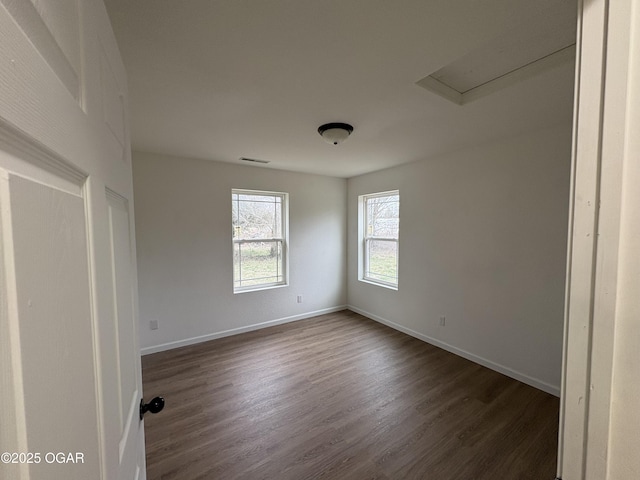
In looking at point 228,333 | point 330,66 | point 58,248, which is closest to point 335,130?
point 330,66

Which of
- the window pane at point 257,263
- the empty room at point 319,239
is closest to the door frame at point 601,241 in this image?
the empty room at point 319,239

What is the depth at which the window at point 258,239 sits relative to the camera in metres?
3.66

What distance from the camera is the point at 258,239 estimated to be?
3.81 m

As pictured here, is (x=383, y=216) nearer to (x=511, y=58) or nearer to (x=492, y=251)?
(x=492, y=251)

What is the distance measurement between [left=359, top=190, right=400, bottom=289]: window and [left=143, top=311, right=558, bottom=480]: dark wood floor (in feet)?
3.97

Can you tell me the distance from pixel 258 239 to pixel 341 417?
2.48 m

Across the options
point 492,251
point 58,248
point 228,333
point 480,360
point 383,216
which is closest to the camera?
point 58,248

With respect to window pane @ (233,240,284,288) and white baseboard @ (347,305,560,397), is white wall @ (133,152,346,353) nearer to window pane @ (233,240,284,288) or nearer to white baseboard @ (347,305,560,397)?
window pane @ (233,240,284,288)

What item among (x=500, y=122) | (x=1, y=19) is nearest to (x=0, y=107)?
(x=1, y=19)

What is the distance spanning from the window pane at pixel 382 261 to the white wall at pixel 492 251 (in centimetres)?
25

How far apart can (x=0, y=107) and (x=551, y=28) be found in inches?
72.9

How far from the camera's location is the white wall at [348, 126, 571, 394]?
7.52 feet

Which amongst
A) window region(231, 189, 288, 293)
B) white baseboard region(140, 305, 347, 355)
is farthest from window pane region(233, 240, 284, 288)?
white baseboard region(140, 305, 347, 355)

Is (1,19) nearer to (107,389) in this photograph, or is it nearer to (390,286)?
(107,389)
